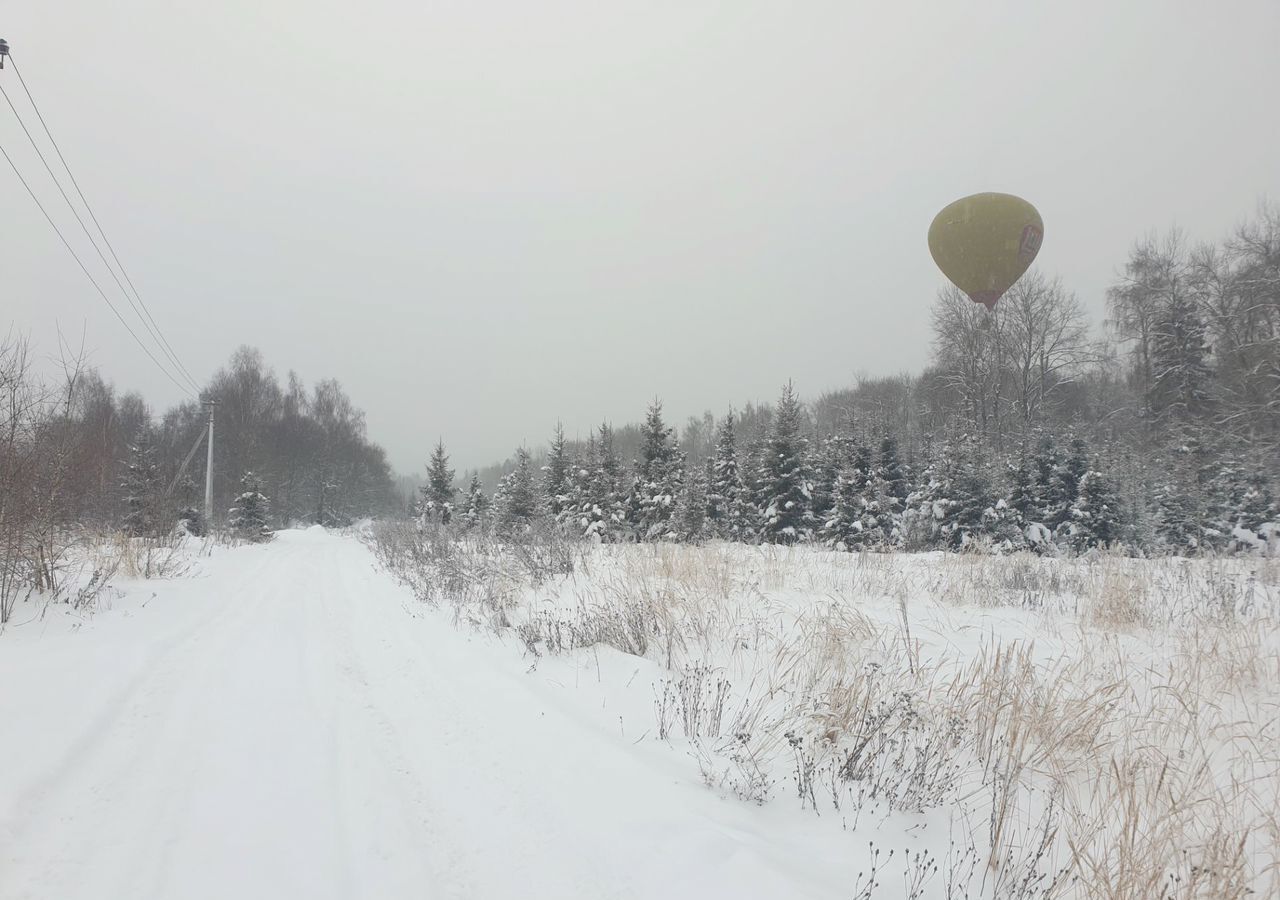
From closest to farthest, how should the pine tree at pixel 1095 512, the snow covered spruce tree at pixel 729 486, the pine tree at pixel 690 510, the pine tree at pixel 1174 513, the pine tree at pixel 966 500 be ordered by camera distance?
the pine tree at pixel 1174 513
the pine tree at pixel 1095 512
the pine tree at pixel 690 510
the pine tree at pixel 966 500
the snow covered spruce tree at pixel 729 486

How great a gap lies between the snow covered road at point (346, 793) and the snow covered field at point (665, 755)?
2cm

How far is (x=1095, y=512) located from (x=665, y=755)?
23.4m

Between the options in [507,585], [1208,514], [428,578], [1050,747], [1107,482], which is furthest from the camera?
[1107,482]

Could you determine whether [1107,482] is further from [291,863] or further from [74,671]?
[74,671]

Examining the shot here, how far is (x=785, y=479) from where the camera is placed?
2138 cm

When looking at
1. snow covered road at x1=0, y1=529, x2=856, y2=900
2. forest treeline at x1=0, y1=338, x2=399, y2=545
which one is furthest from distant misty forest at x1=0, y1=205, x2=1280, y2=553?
snow covered road at x1=0, y1=529, x2=856, y2=900

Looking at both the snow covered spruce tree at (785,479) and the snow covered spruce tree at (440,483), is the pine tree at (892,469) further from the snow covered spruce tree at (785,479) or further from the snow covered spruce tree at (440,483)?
the snow covered spruce tree at (440,483)

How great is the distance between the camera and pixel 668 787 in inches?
105

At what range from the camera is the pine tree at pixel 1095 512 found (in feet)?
61.4

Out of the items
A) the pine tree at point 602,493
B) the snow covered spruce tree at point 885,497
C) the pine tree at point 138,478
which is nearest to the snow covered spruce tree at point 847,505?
the snow covered spruce tree at point 885,497

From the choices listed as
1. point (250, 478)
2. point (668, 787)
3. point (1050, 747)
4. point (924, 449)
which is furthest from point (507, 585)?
point (250, 478)

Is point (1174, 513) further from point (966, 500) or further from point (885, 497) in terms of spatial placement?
point (885, 497)

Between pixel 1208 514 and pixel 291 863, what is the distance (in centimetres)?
2296

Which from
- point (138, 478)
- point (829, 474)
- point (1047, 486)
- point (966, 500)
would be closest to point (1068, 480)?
point (1047, 486)
